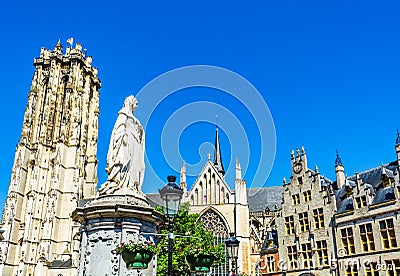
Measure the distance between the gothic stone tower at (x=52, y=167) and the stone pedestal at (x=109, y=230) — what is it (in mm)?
35971

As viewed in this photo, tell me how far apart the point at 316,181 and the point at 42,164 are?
1377 inches

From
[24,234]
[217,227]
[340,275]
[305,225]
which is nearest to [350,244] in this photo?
[340,275]

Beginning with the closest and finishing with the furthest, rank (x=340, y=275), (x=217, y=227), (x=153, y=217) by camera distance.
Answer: (x=153, y=217) < (x=340, y=275) < (x=217, y=227)

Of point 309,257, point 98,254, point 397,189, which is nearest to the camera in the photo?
point 98,254

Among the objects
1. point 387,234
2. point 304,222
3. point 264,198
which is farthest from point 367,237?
point 264,198

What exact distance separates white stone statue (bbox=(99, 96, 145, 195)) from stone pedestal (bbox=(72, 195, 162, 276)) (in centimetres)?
36

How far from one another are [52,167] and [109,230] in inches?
1773

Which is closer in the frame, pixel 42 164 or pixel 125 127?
pixel 125 127

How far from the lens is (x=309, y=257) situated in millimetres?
29891

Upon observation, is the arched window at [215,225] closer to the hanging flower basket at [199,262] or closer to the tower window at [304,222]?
the tower window at [304,222]

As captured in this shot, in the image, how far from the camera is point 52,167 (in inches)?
1983

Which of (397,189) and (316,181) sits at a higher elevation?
(316,181)

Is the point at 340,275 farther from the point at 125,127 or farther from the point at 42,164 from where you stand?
the point at 42,164

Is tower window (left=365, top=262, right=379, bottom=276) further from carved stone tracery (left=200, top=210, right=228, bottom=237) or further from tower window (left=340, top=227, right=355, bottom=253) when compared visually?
carved stone tracery (left=200, top=210, right=228, bottom=237)
